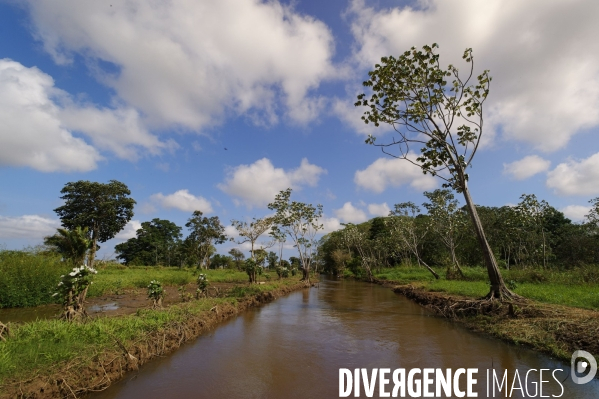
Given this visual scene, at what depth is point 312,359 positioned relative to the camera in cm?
800

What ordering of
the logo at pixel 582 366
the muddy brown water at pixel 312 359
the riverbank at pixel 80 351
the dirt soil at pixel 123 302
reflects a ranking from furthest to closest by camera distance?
1. the dirt soil at pixel 123 302
2. the logo at pixel 582 366
3. the muddy brown water at pixel 312 359
4. the riverbank at pixel 80 351

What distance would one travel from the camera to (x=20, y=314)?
11.8m

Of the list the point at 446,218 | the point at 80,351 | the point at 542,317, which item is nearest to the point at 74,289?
the point at 80,351

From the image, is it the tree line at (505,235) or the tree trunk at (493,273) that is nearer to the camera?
the tree trunk at (493,273)

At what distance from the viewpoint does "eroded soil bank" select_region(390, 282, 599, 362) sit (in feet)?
25.0

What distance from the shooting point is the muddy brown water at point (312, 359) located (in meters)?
6.09

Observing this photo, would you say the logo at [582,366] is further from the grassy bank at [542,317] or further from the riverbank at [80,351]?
the riverbank at [80,351]

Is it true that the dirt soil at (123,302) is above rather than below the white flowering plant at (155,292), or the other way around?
below

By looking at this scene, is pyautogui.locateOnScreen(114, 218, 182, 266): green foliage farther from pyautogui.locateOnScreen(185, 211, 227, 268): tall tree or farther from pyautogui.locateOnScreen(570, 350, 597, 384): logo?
pyautogui.locateOnScreen(570, 350, 597, 384): logo

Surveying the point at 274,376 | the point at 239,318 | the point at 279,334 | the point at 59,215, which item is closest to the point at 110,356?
the point at 274,376

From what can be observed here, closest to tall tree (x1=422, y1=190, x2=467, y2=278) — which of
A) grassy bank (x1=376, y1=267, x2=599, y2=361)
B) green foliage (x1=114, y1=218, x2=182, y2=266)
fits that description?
grassy bank (x1=376, y1=267, x2=599, y2=361)

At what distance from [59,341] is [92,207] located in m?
36.1

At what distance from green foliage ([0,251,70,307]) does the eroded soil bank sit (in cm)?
1623

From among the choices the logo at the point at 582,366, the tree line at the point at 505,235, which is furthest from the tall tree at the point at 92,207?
the logo at the point at 582,366
